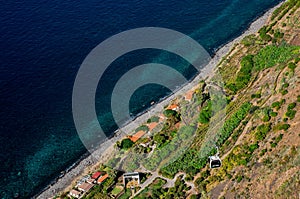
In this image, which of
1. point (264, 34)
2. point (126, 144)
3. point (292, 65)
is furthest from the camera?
point (264, 34)

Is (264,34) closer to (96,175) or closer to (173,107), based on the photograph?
(173,107)

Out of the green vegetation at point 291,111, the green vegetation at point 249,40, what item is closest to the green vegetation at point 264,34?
the green vegetation at point 249,40

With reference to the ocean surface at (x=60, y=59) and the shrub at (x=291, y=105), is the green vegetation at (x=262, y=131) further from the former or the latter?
the ocean surface at (x=60, y=59)

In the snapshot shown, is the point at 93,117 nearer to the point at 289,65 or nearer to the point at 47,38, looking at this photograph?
the point at 47,38

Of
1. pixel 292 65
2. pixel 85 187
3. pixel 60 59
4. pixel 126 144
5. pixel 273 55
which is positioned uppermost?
pixel 60 59

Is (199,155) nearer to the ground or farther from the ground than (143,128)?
nearer to the ground

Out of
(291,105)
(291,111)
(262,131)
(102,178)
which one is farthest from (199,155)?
(102,178)

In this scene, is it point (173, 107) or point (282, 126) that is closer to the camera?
point (282, 126)

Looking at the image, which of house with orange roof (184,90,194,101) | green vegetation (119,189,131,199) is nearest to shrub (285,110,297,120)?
house with orange roof (184,90,194,101)
